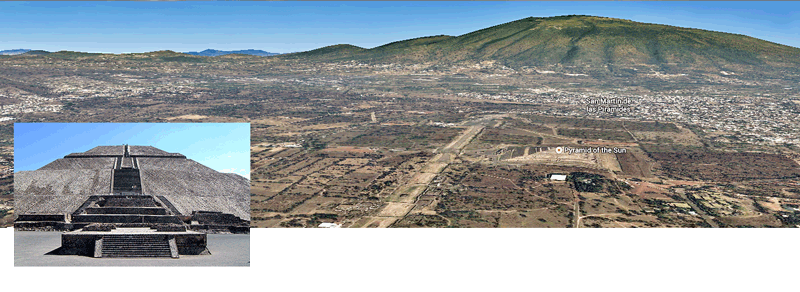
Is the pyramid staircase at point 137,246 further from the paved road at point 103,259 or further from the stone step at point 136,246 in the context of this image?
the paved road at point 103,259

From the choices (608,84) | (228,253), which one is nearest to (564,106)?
(608,84)

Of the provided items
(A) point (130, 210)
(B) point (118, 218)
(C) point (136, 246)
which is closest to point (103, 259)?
(C) point (136, 246)

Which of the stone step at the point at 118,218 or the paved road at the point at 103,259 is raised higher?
the paved road at the point at 103,259

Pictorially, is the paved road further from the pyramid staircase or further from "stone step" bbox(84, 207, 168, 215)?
"stone step" bbox(84, 207, 168, 215)

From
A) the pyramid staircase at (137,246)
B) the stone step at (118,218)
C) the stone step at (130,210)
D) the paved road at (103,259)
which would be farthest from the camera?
the stone step at (130,210)

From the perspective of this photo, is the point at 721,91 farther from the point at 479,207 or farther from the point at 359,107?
the point at 479,207

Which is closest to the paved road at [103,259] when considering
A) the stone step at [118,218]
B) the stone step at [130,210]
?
the stone step at [118,218]

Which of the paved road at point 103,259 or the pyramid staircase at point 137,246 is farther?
the pyramid staircase at point 137,246

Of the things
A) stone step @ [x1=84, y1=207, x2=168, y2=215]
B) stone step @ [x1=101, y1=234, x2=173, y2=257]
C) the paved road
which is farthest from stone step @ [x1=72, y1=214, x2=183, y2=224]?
the paved road
